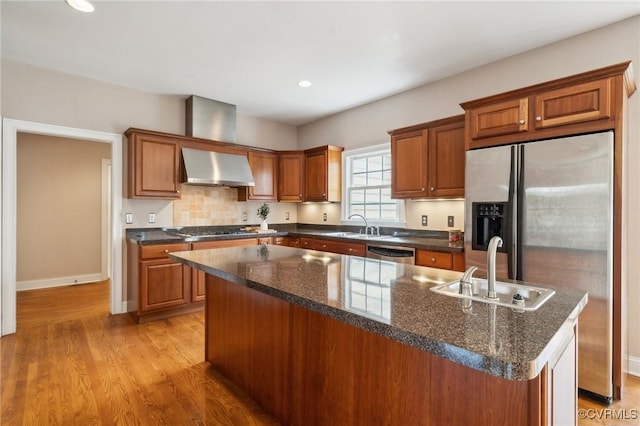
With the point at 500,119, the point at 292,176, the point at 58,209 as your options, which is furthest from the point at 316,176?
the point at 58,209

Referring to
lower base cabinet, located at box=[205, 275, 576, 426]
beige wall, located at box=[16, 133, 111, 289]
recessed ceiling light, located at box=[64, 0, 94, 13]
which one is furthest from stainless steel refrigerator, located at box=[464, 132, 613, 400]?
beige wall, located at box=[16, 133, 111, 289]

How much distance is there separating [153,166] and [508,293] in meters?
3.77

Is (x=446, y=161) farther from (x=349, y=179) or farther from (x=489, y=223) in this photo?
(x=349, y=179)

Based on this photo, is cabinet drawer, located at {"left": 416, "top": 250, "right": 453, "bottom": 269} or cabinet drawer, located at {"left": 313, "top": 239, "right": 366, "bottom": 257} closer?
cabinet drawer, located at {"left": 416, "top": 250, "right": 453, "bottom": 269}

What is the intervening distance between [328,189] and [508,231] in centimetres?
268

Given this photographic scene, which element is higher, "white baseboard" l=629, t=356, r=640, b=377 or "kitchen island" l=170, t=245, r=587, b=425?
"kitchen island" l=170, t=245, r=587, b=425

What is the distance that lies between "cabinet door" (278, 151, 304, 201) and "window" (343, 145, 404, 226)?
72 cm

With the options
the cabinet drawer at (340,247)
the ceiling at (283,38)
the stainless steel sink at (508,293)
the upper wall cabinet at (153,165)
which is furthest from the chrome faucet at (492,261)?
the upper wall cabinet at (153,165)

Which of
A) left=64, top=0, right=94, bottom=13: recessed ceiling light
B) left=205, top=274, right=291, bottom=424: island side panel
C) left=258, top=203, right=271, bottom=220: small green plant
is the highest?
left=64, top=0, right=94, bottom=13: recessed ceiling light

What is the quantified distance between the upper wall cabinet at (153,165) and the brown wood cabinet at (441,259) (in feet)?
9.74

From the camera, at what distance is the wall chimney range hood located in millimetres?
4035

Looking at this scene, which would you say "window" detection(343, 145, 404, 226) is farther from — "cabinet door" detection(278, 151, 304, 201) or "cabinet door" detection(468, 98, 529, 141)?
"cabinet door" detection(468, 98, 529, 141)

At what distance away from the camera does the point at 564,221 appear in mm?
2223

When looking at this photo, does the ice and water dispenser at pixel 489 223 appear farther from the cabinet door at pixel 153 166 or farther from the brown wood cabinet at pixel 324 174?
the cabinet door at pixel 153 166
